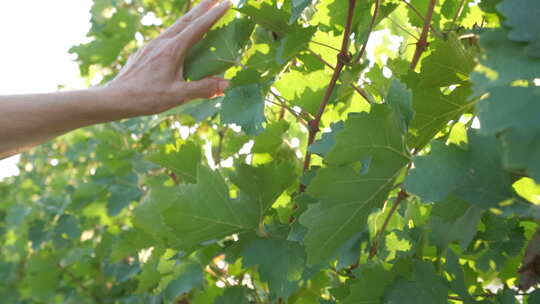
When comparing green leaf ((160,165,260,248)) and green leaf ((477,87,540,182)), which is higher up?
green leaf ((477,87,540,182))

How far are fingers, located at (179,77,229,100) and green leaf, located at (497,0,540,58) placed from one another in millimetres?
781

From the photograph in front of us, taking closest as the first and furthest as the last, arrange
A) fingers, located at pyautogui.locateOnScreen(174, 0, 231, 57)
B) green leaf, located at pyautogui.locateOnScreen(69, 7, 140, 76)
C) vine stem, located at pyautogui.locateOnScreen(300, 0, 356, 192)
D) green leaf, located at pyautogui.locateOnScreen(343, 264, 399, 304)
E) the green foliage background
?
the green foliage background
green leaf, located at pyautogui.locateOnScreen(343, 264, 399, 304)
vine stem, located at pyautogui.locateOnScreen(300, 0, 356, 192)
fingers, located at pyautogui.locateOnScreen(174, 0, 231, 57)
green leaf, located at pyautogui.locateOnScreen(69, 7, 140, 76)

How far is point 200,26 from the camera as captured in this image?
4.05 ft

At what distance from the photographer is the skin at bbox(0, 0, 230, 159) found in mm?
1252

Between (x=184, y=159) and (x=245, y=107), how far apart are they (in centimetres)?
17

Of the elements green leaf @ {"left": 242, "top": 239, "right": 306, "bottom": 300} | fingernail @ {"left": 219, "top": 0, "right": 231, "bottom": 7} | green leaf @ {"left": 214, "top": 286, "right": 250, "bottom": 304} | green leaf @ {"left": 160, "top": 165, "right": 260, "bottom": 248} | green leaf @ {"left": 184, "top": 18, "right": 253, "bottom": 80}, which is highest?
fingernail @ {"left": 219, "top": 0, "right": 231, "bottom": 7}

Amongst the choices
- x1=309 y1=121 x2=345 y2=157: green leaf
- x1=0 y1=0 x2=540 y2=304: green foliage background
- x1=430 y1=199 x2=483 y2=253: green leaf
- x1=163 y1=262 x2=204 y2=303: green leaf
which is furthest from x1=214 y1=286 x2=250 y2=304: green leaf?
x1=430 y1=199 x2=483 y2=253: green leaf

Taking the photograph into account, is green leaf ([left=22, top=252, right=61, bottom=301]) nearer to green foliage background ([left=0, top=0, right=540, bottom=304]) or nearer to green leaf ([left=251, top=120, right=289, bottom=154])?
green foliage background ([left=0, top=0, right=540, bottom=304])

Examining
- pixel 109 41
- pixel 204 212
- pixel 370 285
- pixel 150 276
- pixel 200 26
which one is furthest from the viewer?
pixel 109 41

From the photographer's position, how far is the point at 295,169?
103 cm

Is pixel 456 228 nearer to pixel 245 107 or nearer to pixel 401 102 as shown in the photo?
pixel 401 102

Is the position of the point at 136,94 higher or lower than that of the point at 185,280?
higher

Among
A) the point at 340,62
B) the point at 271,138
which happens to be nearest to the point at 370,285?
the point at 340,62

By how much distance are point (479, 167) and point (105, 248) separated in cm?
235
